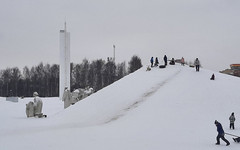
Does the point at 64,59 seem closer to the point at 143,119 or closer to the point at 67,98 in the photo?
the point at 67,98

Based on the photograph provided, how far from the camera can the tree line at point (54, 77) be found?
83.3 metres

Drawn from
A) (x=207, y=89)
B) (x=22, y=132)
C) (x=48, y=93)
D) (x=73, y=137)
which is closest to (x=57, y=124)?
(x=22, y=132)

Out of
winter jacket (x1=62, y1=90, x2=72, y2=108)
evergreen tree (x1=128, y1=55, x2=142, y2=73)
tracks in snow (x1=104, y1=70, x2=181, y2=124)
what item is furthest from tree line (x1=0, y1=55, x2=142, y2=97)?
tracks in snow (x1=104, y1=70, x2=181, y2=124)

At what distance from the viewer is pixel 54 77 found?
8869cm

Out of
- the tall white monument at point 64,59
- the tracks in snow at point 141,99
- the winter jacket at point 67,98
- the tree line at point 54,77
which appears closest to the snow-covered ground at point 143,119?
the tracks in snow at point 141,99

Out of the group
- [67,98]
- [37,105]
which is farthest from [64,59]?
[37,105]

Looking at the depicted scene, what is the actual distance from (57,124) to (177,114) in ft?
25.3

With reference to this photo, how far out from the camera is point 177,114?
798 inches

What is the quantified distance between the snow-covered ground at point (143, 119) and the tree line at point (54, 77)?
52.0 meters

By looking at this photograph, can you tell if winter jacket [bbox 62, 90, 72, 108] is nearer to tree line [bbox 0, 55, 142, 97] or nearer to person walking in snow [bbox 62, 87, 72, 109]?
person walking in snow [bbox 62, 87, 72, 109]

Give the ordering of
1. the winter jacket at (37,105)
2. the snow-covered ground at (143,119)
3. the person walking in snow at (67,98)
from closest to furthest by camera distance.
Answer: the snow-covered ground at (143,119) → the winter jacket at (37,105) → the person walking in snow at (67,98)

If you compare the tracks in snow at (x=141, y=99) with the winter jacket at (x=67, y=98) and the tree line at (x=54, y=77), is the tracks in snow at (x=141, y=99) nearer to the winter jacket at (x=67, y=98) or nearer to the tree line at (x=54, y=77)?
the winter jacket at (x=67, y=98)

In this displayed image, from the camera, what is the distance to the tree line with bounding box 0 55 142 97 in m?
83.3

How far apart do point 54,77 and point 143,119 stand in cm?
7197
